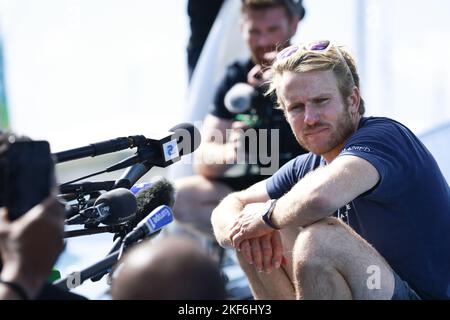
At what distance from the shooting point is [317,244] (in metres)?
2.50

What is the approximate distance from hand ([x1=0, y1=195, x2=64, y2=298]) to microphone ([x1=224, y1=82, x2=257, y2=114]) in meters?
2.69

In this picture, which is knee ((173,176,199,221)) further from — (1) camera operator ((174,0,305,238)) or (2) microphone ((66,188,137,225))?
(2) microphone ((66,188,137,225))

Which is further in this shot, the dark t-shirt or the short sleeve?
the dark t-shirt

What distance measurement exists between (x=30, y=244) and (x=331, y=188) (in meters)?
1.09

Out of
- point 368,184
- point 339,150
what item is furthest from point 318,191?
point 339,150

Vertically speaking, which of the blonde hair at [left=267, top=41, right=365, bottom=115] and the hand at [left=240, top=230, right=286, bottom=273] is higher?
the blonde hair at [left=267, top=41, right=365, bottom=115]

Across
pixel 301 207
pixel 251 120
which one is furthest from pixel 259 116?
pixel 301 207

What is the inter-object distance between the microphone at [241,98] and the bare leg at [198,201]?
561mm

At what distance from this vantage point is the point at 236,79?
476 centimetres

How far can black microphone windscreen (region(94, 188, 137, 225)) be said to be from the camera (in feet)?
8.05

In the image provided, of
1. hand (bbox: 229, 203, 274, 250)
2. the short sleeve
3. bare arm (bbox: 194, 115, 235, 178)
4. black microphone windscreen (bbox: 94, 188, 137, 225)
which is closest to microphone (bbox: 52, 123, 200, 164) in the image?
black microphone windscreen (bbox: 94, 188, 137, 225)
